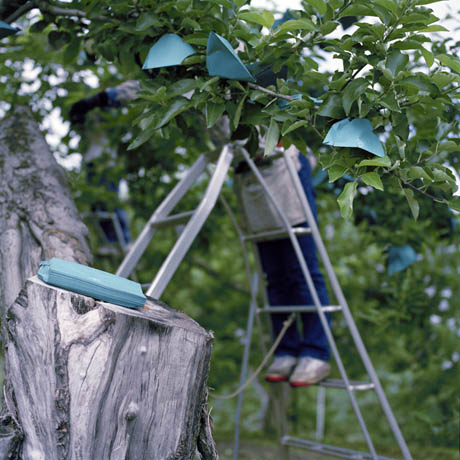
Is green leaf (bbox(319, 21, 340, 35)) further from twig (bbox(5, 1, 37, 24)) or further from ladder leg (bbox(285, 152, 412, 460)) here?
twig (bbox(5, 1, 37, 24))

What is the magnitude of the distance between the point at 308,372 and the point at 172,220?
0.94 metres

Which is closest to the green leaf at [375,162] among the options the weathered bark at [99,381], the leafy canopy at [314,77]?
the leafy canopy at [314,77]

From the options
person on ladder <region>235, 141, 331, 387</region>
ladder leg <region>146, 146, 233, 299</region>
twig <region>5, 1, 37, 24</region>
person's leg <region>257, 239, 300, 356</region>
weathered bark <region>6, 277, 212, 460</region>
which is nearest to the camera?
weathered bark <region>6, 277, 212, 460</region>

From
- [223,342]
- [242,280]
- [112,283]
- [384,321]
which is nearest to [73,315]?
[112,283]

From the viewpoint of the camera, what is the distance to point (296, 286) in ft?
8.81

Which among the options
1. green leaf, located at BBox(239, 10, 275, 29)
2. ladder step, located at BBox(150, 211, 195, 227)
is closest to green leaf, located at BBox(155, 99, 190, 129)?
green leaf, located at BBox(239, 10, 275, 29)

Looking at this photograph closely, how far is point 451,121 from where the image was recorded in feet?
6.60

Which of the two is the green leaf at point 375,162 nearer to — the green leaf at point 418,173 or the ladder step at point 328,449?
the green leaf at point 418,173

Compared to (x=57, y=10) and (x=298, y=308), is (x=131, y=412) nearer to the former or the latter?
(x=298, y=308)

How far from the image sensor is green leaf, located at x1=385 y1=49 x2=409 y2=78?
4.56 feet

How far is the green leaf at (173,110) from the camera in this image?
1.62 metres

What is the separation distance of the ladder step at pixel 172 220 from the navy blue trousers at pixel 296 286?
0.71 meters

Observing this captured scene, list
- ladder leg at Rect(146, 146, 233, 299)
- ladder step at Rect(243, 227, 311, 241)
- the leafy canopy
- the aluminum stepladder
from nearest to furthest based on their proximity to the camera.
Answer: the leafy canopy → ladder leg at Rect(146, 146, 233, 299) → the aluminum stepladder → ladder step at Rect(243, 227, 311, 241)

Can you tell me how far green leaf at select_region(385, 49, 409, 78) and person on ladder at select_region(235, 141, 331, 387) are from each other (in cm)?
114
